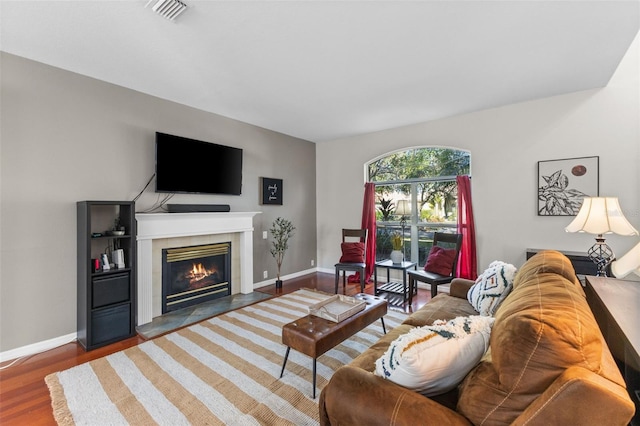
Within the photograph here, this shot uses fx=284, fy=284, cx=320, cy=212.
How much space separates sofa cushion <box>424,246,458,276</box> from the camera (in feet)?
11.8

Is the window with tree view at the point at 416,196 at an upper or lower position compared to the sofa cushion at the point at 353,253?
upper

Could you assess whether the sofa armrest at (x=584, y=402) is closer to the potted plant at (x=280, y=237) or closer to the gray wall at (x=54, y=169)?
the gray wall at (x=54, y=169)

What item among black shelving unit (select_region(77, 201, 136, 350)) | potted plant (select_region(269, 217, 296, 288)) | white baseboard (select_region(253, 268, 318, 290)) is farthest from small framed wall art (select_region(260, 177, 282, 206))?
black shelving unit (select_region(77, 201, 136, 350))

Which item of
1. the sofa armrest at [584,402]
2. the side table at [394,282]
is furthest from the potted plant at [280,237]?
the sofa armrest at [584,402]

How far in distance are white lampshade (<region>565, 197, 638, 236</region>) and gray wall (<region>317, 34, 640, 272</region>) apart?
1158 millimetres

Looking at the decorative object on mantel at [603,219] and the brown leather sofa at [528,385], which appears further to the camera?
the decorative object on mantel at [603,219]

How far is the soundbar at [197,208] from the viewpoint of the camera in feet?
11.6

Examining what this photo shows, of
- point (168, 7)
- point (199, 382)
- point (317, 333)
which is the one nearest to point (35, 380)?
point (199, 382)

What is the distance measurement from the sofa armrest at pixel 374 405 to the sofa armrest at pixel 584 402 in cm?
29

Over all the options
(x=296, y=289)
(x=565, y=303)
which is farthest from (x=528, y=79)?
(x=296, y=289)

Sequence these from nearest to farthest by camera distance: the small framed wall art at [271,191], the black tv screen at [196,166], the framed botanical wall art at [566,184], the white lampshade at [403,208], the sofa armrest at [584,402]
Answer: the sofa armrest at [584,402] < the framed botanical wall art at [566,184] < the black tv screen at [196,166] < the white lampshade at [403,208] < the small framed wall art at [271,191]

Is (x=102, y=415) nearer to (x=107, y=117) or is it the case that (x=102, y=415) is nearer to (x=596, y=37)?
(x=107, y=117)

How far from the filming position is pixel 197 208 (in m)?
3.70

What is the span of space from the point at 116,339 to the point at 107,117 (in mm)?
2326
